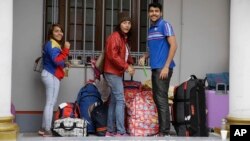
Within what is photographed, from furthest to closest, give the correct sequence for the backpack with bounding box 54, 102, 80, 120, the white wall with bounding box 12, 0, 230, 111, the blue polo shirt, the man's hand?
1. the white wall with bounding box 12, 0, 230, 111
2. the backpack with bounding box 54, 102, 80, 120
3. the blue polo shirt
4. the man's hand

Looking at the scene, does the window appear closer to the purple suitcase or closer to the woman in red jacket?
the woman in red jacket

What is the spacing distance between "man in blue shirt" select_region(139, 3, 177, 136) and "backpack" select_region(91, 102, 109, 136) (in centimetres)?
79

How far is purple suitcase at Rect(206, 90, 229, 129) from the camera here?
749cm

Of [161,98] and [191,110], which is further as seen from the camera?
[191,110]

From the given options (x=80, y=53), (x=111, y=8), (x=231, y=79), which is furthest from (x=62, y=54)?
(x=231, y=79)

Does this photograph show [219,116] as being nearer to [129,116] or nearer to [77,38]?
[129,116]

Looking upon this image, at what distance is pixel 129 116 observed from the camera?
6.86m

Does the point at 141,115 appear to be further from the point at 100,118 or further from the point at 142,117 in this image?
the point at 100,118

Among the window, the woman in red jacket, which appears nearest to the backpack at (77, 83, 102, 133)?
the woman in red jacket

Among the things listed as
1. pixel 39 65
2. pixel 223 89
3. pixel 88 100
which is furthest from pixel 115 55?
pixel 223 89

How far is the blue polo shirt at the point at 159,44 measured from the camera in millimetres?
6613

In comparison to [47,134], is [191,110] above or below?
above

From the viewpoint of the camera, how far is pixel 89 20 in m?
8.04

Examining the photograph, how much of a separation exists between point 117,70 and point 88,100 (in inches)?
30.9
